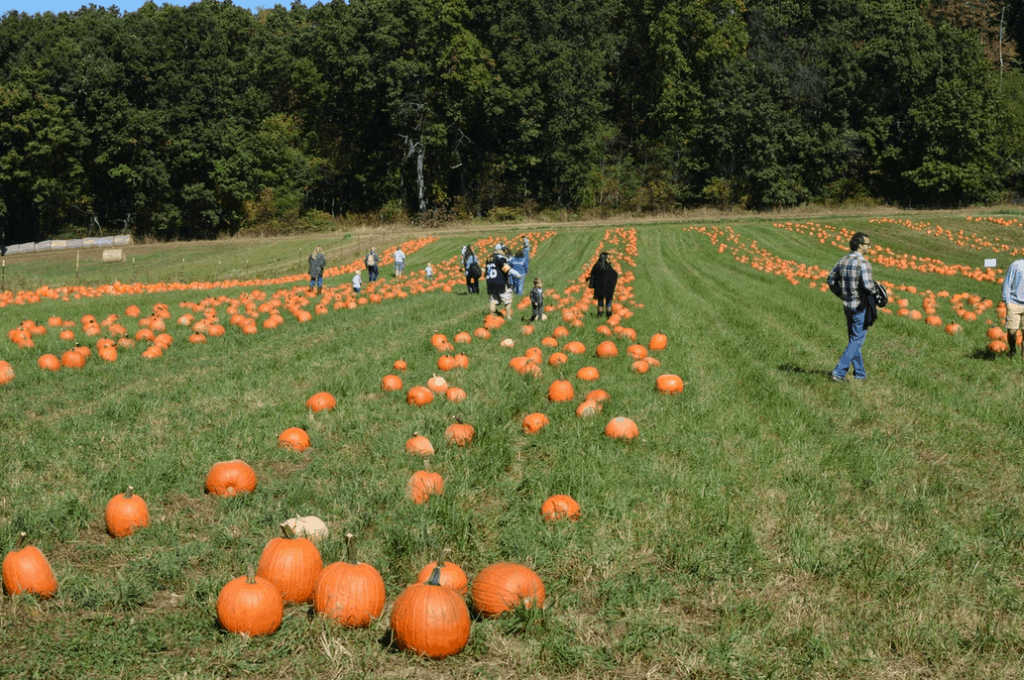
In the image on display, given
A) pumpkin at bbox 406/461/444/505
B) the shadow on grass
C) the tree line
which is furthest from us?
the tree line

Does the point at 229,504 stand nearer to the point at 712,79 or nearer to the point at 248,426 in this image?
the point at 248,426

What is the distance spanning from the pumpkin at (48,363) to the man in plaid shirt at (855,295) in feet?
38.5

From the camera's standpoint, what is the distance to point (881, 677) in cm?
415

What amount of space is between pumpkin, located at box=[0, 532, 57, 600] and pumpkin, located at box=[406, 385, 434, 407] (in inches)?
201

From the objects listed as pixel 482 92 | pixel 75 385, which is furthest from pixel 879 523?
pixel 482 92

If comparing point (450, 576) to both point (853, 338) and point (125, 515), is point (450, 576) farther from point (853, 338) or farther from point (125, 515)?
point (853, 338)

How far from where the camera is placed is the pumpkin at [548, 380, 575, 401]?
991cm

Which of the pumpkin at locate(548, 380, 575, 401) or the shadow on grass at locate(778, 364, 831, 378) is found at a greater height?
the pumpkin at locate(548, 380, 575, 401)

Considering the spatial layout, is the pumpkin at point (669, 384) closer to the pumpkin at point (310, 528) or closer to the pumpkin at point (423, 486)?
the pumpkin at point (423, 486)

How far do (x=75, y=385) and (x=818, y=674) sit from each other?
A: 34.9 ft

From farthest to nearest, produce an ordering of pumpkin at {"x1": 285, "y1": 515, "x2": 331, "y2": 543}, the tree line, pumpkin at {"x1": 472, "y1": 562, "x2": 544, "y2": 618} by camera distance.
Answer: the tree line
pumpkin at {"x1": 285, "y1": 515, "x2": 331, "y2": 543}
pumpkin at {"x1": 472, "y1": 562, "x2": 544, "y2": 618}

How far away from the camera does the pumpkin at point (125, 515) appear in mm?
5918

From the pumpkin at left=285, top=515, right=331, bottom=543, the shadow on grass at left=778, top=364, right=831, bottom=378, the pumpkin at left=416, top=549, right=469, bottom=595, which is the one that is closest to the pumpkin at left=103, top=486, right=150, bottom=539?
the pumpkin at left=285, top=515, right=331, bottom=543

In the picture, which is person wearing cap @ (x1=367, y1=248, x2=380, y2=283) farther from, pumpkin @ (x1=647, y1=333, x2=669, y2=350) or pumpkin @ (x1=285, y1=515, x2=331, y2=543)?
pumpkin @ (x1=285, y1=515, x2=331, y2=543)
